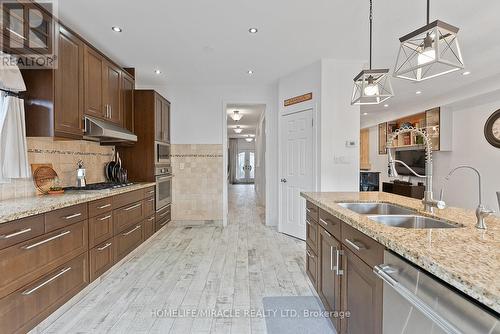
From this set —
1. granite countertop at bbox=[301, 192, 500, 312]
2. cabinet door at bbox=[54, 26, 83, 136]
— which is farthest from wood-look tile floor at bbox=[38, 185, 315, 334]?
cabinet door at bbox=[54, 26, 83, 136]

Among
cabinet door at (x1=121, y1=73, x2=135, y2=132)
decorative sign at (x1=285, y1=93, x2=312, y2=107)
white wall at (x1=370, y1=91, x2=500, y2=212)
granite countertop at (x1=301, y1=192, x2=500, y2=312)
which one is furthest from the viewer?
white wall at (x1=370, y1=91, x2=500, y2=212)

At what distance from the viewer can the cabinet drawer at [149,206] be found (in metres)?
3.70

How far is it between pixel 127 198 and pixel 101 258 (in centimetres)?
77

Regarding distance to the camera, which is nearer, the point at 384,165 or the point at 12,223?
the point at 12,223

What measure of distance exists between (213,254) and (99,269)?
134cm

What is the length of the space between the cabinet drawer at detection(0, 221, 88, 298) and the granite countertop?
2.05 metres

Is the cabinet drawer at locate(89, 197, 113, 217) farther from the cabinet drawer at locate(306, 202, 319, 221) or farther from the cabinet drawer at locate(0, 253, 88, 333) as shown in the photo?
the cabinet drawer at locate(306, 202, 319, 221)

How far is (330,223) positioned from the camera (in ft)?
6.15

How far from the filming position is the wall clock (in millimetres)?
4586

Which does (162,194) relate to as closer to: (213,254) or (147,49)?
(213,254)

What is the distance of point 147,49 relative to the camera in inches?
133

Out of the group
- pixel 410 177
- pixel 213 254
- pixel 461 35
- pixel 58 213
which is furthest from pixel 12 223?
pixel 410 177

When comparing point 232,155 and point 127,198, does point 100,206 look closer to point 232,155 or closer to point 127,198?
point 127,198

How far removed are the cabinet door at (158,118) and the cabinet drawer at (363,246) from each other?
3.41m
